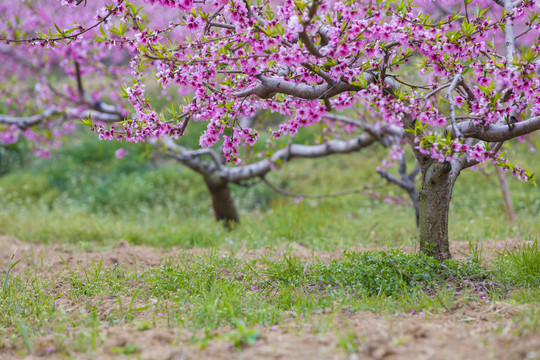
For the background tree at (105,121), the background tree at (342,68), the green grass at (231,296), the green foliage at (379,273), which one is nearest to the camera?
the green grass at (231,296)

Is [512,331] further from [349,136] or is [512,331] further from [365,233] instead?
[349,136]

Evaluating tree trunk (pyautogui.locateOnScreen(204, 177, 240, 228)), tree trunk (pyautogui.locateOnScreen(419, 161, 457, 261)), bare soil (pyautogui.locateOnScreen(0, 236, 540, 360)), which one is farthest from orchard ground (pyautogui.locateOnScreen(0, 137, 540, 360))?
tree trunk (pyautogui.locateOnScreen(204, 177, 240, 228))

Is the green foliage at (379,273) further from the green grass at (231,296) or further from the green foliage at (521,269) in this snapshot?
the green foliage at (521,269)

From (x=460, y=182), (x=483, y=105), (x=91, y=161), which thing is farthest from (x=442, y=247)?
(x=91, y=161)

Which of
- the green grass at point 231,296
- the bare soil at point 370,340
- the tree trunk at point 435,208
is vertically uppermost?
the tree trunk at point 435,208

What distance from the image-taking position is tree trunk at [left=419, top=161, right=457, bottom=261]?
4.12 metres

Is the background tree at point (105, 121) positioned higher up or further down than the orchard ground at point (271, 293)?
higher up

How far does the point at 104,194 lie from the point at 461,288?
878 cm

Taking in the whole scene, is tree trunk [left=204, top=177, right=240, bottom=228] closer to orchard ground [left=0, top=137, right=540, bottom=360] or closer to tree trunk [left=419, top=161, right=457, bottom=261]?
orchard ground [left=0, top=137, right=540, bottom=360]

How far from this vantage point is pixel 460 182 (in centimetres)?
982

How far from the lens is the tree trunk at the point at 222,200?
7.88 m

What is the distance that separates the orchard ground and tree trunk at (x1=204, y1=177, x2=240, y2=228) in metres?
0.37

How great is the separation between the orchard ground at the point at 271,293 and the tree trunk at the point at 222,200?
1.20 feet

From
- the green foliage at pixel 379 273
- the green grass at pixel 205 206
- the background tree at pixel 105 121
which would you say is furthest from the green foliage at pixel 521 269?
the background tree at pixel 105 121
